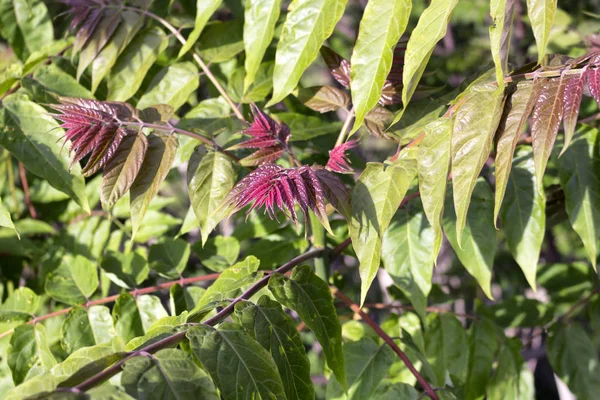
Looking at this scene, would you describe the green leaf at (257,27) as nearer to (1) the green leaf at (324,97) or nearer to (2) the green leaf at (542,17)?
(1) the green leaf at (324,97)

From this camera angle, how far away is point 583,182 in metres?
1.41

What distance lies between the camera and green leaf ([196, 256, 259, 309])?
1.12 metres

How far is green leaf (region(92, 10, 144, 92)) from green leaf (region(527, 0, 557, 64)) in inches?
37.2

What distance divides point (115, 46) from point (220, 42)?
0.27m

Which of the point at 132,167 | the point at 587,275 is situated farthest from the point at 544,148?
the point at 587,275

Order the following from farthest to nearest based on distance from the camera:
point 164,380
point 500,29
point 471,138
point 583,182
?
point 583,182 < point 471,138 < point 500,29 < point 164,380

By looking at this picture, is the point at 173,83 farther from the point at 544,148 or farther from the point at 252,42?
the point at 544,148

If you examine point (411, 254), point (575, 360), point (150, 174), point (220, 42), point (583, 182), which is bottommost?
point (575, 360)

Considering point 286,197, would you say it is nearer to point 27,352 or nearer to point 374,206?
point 374,206

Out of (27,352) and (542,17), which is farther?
(27,352)

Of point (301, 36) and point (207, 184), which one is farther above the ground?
point (301, 36)

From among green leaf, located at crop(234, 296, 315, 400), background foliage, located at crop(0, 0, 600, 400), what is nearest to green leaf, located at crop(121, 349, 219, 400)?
background foliage, located at crop(0, 0, 600, 400)

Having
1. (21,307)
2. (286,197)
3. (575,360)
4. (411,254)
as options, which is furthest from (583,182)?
(21,307)

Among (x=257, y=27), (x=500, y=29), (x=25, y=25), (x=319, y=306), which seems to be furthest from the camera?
(x=25, y=25)
